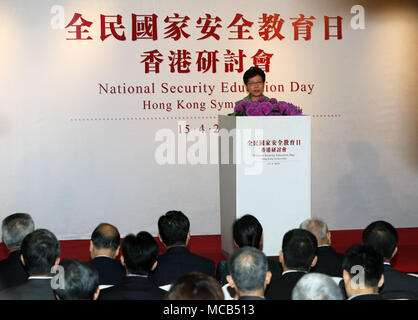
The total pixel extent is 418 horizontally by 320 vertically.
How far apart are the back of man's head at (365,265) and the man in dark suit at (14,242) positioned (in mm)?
1948

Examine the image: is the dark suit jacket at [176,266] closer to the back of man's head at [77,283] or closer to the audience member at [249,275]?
the audience member at [249,275]

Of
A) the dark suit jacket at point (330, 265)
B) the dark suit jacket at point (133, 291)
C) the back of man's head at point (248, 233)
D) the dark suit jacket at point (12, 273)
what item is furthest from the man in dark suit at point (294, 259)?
the dark suit jacket at point (12, 273)

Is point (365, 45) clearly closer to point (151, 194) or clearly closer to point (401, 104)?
point (401, 104)

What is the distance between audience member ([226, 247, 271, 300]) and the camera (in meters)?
2.78

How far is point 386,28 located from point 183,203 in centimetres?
296

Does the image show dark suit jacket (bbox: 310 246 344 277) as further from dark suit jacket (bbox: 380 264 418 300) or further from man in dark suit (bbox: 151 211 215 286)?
man in dark suit (bbox: 151 211 215 286)

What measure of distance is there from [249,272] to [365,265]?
0.55m

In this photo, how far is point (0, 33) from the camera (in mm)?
6387

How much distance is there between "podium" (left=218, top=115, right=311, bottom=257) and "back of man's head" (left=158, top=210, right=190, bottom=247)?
29.5 inches

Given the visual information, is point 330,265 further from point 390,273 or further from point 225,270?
point 225,270

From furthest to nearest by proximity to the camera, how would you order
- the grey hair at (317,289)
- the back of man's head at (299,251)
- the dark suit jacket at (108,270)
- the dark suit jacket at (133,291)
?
the dark suit jacket at (108,270) → the back of man's head at (299,251) → the dark suit jacket at (133,291) → the grey hair at (317,289)

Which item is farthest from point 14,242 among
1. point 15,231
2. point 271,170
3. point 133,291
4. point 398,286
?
point 398,286

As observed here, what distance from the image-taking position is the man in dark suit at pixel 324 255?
3.74 m
